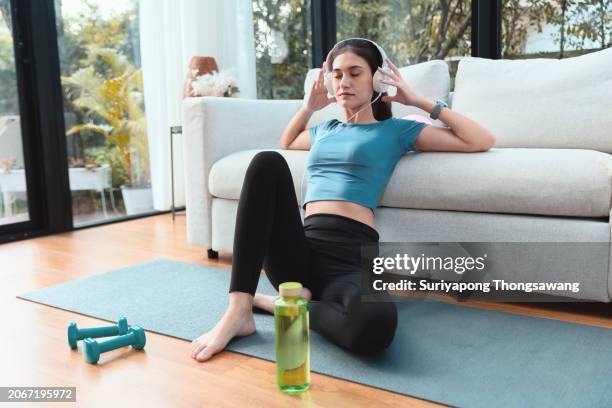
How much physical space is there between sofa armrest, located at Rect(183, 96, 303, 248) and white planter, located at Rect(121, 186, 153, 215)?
1.34m

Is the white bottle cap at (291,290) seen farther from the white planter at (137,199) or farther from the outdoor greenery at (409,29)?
the white planter at (137,199)

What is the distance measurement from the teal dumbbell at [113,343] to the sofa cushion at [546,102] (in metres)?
1.46

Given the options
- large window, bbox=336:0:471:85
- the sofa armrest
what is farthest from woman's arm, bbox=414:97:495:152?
large window, bbox=336:0:471:85

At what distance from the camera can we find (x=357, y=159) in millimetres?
1781

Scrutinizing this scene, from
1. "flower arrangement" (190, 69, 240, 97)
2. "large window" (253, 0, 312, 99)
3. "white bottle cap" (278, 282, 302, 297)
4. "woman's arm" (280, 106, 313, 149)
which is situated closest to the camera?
"white bottle cap" (278, 282, 302, 297)

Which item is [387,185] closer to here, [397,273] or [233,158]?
[397,273]

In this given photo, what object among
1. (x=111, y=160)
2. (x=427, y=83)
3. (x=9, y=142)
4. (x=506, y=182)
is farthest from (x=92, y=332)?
(x=111, y=160)

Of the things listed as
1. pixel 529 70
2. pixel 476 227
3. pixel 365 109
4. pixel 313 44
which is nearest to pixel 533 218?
pixel 476 227

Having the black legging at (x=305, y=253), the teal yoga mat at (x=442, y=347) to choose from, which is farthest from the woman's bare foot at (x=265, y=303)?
the black legging at (x=305, y=253)

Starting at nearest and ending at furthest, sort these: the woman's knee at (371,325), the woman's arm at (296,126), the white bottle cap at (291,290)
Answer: the white bottle cap at (291,290) → the woman's knee at (371,325) → the woman's arm at (296,126)

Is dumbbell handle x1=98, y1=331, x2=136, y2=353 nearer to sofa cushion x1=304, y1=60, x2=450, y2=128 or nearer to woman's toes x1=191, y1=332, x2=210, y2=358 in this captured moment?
woman's toes x1=191, y1=332, x2=210, y2=358

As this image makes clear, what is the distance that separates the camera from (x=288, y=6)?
423 centimetres

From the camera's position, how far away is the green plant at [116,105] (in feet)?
11.4

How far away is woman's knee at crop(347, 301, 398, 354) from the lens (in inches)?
54.1
